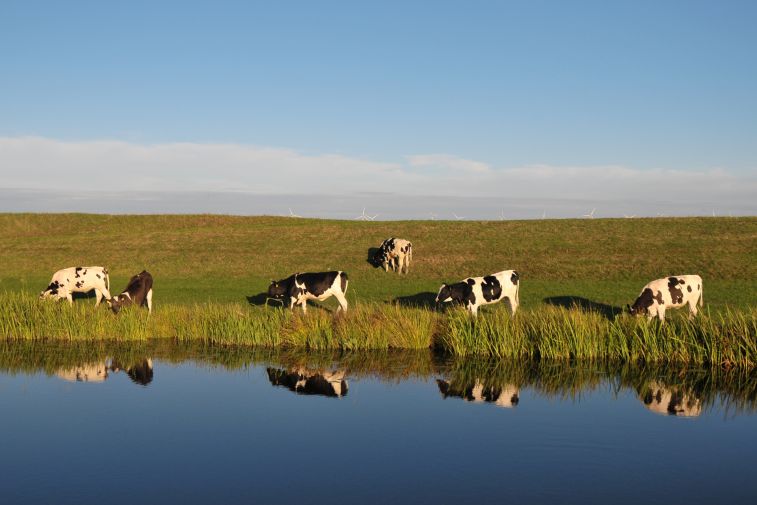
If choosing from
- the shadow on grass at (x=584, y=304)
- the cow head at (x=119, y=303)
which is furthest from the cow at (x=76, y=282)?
the shadow on grass at (x=584, y=304)

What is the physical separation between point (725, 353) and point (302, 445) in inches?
495

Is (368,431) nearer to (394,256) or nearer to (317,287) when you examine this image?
(317,287)

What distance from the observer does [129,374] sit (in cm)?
2058

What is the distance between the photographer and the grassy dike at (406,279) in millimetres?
22125

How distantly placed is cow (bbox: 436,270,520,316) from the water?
254 inches

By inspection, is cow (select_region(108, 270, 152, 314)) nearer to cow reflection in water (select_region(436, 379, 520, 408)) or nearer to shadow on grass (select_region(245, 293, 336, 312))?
shadow on grass (select_region(245, 293, 336, 312))

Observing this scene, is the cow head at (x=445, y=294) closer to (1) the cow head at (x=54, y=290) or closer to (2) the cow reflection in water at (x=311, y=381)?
(2) the cow reflection in water at (x=311, y=381)

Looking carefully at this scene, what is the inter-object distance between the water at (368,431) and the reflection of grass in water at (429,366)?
0.30 ft

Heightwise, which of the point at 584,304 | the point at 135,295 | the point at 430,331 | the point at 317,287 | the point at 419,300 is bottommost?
the point at 419,300

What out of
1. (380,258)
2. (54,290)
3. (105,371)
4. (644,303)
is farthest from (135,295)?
(380,258)

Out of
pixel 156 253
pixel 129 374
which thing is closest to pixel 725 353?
pixel 129 374

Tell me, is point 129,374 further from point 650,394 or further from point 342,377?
point 650,394

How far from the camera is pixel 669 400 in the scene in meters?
17.5

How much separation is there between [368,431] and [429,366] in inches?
250
